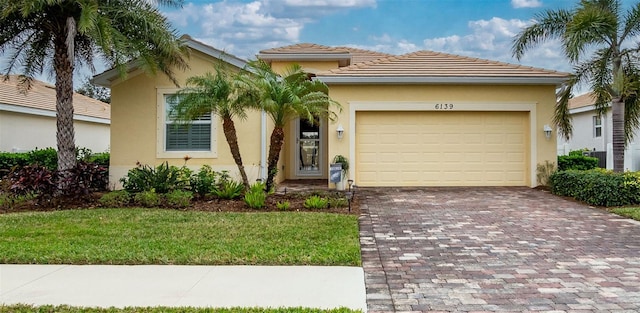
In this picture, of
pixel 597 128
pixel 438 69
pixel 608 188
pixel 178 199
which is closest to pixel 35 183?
pixel 178 199

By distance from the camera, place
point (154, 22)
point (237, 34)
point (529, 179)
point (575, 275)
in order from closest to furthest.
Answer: point (575, 275)
point (154, 22)
point (529, 179)
point (237, 34)

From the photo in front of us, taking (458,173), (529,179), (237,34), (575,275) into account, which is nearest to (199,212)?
(575,275)

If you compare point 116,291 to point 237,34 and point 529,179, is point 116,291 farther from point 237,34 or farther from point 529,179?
point 237,34

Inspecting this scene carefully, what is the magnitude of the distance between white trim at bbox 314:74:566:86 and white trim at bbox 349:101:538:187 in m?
0.68

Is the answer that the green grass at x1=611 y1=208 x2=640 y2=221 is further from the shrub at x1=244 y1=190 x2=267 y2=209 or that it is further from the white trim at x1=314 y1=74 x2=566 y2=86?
the shrub at x1=244 y1=190 x2=267 y2=209

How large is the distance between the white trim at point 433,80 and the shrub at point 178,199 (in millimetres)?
5658

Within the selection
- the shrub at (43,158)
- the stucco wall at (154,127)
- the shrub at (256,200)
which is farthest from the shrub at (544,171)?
the shrub at (43,158)

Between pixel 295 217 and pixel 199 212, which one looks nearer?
pixel 295 217

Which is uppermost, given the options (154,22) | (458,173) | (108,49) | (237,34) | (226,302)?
(237,34)

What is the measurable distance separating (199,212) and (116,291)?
503 cm

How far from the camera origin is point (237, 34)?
23.2 m

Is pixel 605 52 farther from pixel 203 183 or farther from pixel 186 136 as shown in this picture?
pixel 186 136

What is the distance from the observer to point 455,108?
14.2m

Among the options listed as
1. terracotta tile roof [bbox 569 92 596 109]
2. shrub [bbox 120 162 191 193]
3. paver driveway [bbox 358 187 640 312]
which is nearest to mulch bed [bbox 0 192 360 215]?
shrub [bbox 120 162 191 193]
